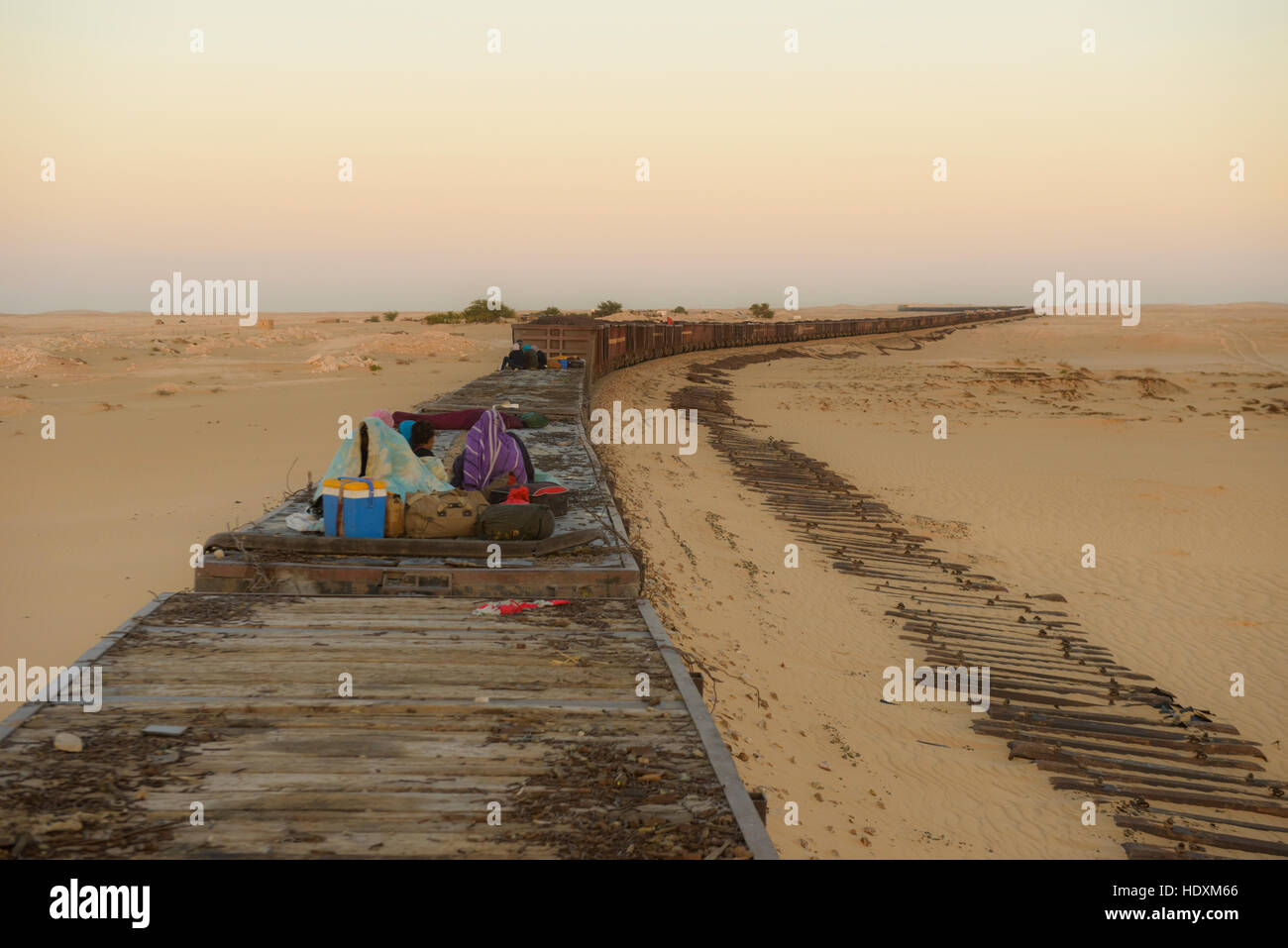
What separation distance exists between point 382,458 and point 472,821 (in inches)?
181

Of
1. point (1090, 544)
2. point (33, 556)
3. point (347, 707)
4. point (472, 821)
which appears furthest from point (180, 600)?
point (1090, 544)

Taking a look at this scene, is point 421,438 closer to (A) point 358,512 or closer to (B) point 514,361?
(A) point 358,512

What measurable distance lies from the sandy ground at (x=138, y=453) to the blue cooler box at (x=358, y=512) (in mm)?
2812

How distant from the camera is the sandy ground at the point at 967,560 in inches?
269

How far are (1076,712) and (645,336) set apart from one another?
36527mm

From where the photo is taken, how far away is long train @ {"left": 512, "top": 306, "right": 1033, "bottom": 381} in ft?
108

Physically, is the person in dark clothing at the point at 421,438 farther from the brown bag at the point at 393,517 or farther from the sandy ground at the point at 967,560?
the sandy ground at the point at 967,560

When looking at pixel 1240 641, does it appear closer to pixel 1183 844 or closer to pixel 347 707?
pixel 1183 844

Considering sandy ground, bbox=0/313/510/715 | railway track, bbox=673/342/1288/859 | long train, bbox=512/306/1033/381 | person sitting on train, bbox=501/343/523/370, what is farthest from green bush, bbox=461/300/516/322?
railway track, bbox=673/342/1288/859

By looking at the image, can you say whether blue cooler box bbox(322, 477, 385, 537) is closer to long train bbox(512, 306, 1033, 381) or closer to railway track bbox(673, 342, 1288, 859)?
railway track bbox(673, 342, 1288, 859)

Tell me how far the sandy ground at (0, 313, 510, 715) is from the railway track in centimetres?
802

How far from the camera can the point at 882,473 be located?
21.4m
